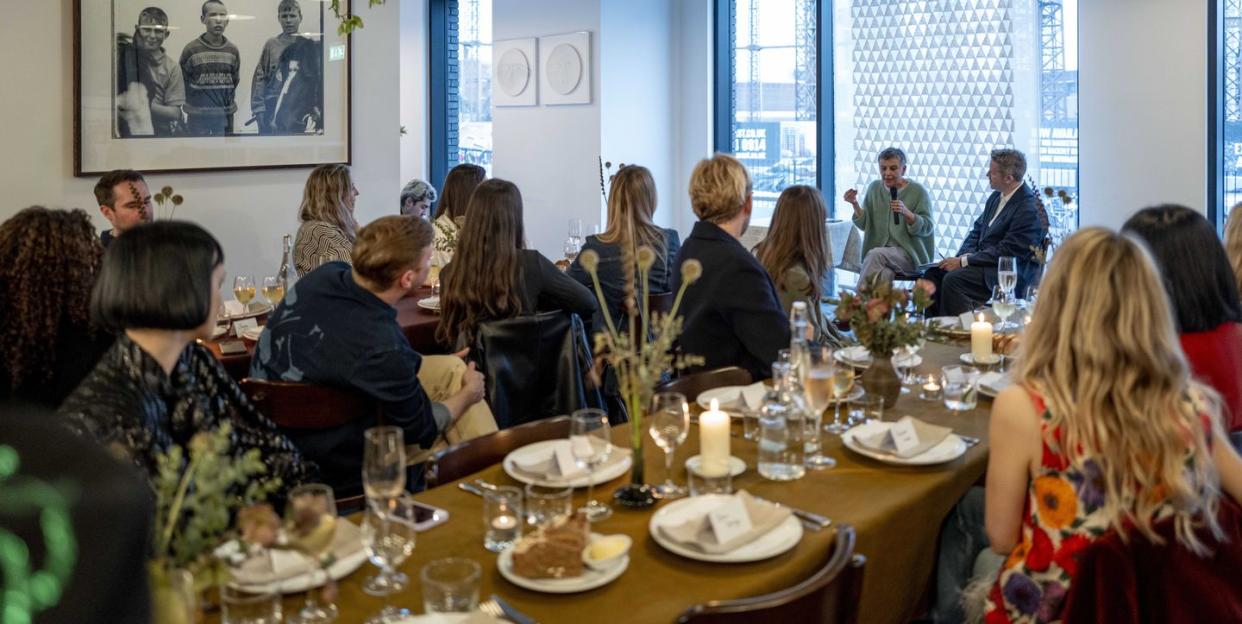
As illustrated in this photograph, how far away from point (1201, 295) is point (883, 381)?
80 centimetres

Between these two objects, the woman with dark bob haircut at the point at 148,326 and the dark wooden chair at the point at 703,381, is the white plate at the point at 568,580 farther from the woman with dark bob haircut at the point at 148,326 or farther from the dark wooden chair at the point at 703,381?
the dark wooden chair at the point at 703,381

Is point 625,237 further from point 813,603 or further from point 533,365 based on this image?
point 813,603

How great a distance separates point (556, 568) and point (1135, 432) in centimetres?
105

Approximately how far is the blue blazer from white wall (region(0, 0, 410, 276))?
3559 millimetres

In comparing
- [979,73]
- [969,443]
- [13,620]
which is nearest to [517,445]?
[969,443]

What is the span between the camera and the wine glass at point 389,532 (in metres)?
1.89

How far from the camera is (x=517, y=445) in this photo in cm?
273

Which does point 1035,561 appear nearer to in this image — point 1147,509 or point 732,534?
point 1147,509

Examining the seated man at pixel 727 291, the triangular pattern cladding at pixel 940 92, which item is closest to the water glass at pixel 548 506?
the seated man at pixel 727 291

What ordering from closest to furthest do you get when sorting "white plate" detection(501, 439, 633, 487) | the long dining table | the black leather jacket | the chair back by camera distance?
the long dining table → the black leather jacket → "white plate" detection(501, 439, 633, 487) → the chair back

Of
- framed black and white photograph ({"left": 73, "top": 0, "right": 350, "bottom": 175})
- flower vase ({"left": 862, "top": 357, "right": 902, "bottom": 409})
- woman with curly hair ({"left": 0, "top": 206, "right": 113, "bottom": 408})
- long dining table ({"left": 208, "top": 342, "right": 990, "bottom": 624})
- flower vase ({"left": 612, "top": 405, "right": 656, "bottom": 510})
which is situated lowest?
long dining table ({"left": 208, "top": 342, "right": 990, "bottom": 624})

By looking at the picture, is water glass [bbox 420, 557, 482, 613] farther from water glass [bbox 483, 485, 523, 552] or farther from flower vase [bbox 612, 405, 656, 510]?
flower vase [bbox 612, 405, 656, 510]

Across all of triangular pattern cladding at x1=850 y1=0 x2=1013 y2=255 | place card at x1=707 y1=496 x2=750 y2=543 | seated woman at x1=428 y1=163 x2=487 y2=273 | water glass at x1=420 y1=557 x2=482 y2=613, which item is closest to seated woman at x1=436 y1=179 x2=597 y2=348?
seated woman at x1=428 y1=163 x2=487 y2=273

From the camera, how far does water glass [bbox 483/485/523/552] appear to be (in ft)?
6.80
